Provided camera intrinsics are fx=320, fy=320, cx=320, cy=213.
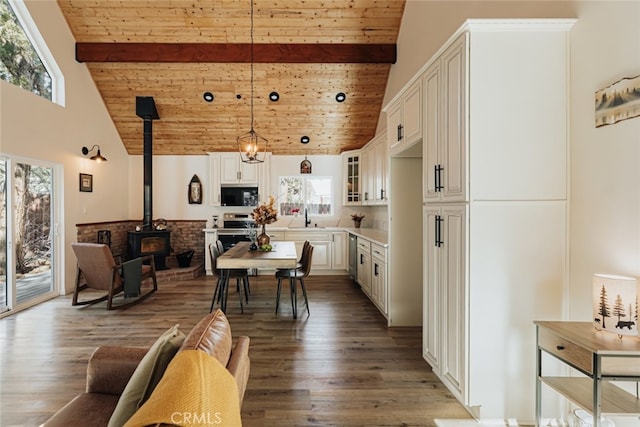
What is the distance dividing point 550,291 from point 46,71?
22.3ft

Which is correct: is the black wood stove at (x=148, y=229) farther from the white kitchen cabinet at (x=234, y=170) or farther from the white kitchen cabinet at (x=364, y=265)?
the white kitchen cabinet at (x=364, y=265)

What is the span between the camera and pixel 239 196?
22.4 ft

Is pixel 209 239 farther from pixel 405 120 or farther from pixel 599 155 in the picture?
pixel 599 155

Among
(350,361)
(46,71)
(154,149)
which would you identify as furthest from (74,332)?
(154,149)

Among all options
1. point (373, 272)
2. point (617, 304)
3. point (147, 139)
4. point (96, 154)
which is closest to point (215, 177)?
point (147, 139)

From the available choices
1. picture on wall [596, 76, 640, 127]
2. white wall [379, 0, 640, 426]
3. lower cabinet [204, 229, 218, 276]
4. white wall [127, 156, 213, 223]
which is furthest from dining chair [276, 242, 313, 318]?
white wall [127, 156, 213, 223]

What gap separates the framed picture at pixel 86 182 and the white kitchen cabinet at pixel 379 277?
493cm

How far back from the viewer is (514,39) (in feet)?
6.90

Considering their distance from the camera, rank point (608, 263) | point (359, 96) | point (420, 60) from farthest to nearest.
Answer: point (359, 96), point (420, 60), point (608, 263)

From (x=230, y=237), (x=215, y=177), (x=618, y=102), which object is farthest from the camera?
(x=215, y=177)

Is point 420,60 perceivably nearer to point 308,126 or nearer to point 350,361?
point 308,126

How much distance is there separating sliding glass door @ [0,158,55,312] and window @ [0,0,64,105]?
112cm

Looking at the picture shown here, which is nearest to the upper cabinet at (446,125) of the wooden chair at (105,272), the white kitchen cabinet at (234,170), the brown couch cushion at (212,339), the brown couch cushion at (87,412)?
the brown couch cushion at (212,339)

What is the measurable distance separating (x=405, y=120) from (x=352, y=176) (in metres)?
3.23
